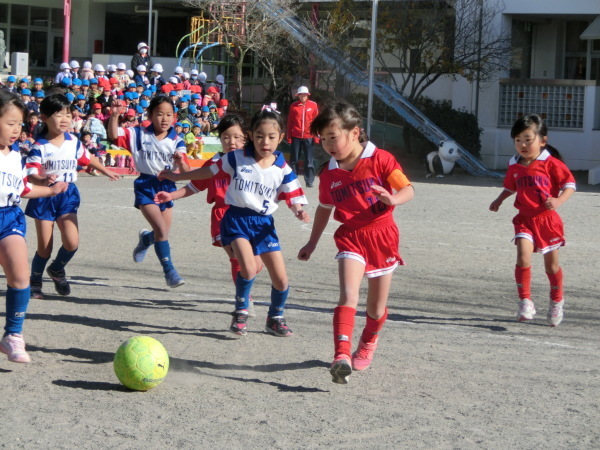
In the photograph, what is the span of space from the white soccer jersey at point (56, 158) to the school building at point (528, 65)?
19.5m

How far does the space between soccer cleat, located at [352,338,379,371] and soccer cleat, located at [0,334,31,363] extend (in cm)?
202

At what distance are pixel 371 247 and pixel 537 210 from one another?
2339 millimetres

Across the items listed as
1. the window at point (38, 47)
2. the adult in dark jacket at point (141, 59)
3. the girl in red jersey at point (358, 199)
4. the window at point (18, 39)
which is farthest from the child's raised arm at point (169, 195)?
the window at point (18, 39)

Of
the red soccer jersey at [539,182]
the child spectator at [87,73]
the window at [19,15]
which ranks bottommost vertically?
the red soccer jersey at [539,182]

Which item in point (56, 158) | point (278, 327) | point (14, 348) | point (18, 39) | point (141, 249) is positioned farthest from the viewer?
point (18, 39)

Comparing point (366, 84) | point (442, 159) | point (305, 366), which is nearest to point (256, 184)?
point (305, 366)

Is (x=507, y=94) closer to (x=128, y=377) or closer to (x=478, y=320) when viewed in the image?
(x=478, y=320)

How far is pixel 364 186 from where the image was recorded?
221 inches

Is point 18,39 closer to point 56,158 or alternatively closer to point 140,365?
point 56,158

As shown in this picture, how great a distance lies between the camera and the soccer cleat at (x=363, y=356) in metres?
5.79

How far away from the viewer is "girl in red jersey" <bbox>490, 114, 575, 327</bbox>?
7406mm

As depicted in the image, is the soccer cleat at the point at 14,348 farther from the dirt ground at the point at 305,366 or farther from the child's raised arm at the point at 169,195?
the child's raised arm at the point at 169,195

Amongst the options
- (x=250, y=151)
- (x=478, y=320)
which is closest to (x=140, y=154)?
(x=250, y=151)

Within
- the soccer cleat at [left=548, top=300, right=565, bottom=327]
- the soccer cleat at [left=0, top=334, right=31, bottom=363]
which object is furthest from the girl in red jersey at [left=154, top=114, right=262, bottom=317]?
the soccer cleat at [left=548, top=300, right=565, bottom=327]
